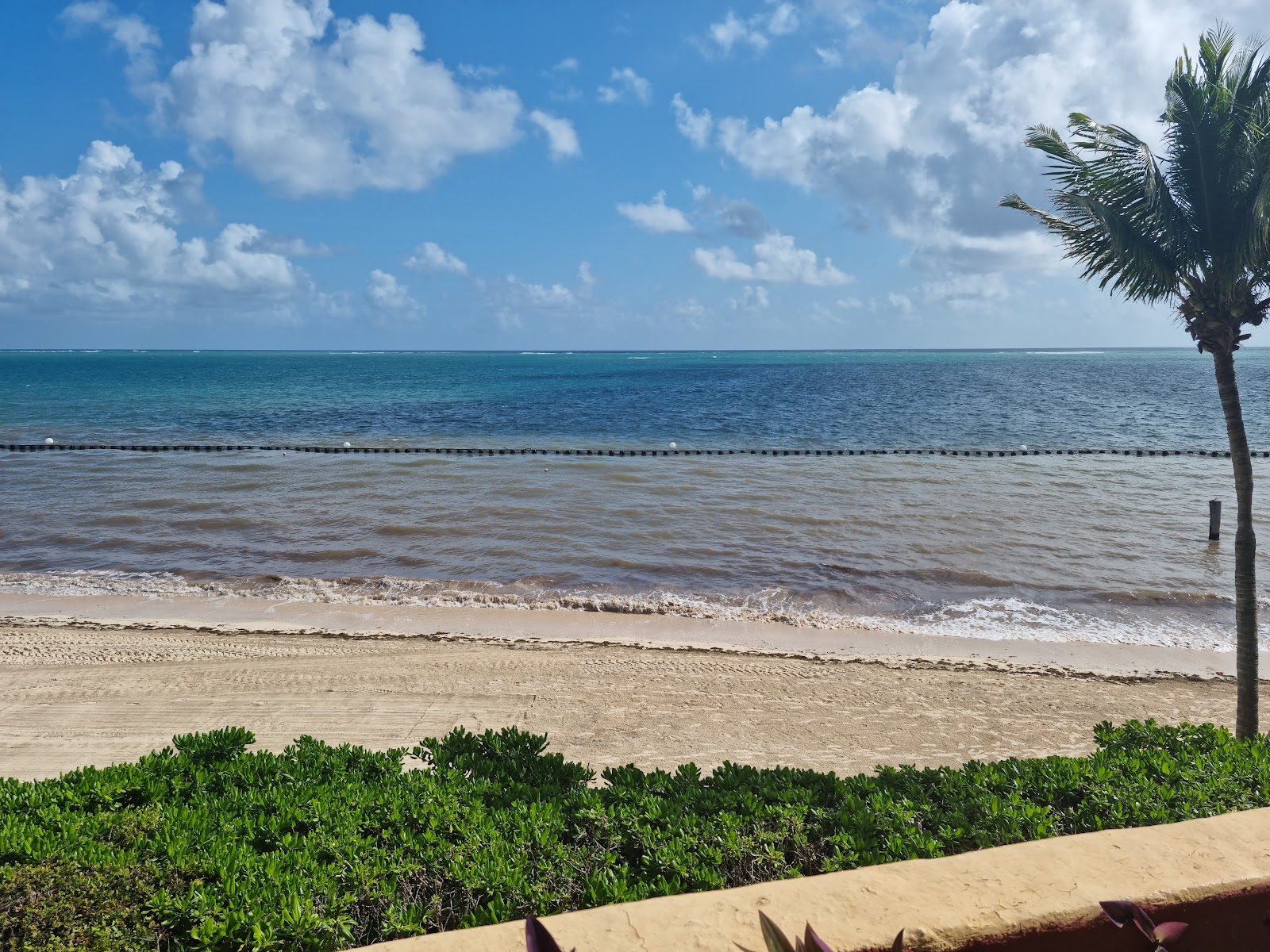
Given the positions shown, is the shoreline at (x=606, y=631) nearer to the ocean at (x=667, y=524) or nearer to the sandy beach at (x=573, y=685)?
the sandy beach at (x=573, y=685)

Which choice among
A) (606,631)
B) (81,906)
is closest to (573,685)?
(606,631)

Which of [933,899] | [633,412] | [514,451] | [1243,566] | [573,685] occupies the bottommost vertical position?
[573,685]

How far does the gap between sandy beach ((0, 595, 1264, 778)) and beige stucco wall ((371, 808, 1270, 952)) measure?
5087mm

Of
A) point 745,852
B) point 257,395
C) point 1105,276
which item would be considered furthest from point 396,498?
point 257,395

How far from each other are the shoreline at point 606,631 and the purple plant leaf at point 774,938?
9928 mm

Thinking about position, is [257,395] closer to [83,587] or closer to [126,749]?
[83,587]

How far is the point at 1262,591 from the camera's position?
1490 cm

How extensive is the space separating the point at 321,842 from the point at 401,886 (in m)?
0.50

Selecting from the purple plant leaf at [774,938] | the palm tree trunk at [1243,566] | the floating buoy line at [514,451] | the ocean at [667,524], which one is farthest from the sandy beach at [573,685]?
the floating buoy line at [514,451]

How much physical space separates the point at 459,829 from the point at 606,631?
9.03 metres

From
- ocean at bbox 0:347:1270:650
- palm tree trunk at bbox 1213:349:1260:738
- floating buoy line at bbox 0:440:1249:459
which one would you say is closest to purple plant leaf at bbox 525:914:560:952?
palm tree trunk at bbox 1213:349:1260:738

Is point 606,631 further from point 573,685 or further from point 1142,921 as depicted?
point 1142,921

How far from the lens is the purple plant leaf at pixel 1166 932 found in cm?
252

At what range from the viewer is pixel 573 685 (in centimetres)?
1034
